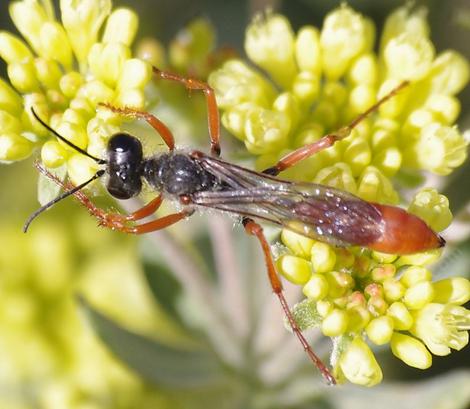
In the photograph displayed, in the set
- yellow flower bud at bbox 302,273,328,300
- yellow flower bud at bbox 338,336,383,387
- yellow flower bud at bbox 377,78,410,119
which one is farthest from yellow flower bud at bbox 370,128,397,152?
yellow flower bud at bbox 338,336,383,387

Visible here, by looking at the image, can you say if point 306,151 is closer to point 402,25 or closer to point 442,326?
point 442,326

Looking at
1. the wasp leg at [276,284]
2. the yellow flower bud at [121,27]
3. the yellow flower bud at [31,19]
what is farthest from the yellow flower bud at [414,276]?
the yellow flower bud at [31,19]

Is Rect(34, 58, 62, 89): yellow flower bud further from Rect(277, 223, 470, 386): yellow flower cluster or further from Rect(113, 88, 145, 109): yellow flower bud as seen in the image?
Rect(277, 223, 470, 386): yellow flower cluster

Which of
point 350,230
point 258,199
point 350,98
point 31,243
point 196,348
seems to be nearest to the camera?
point 350,230

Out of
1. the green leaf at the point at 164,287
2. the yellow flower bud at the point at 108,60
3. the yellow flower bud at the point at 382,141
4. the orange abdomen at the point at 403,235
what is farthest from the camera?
the green leaf at the point at 164,287

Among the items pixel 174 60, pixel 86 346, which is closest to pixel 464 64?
pixel 174 60

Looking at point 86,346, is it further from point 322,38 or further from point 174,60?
point 322,38

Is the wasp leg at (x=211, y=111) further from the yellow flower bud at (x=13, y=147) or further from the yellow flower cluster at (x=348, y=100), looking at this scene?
the yellow flower bud at (x=13, y=147)
